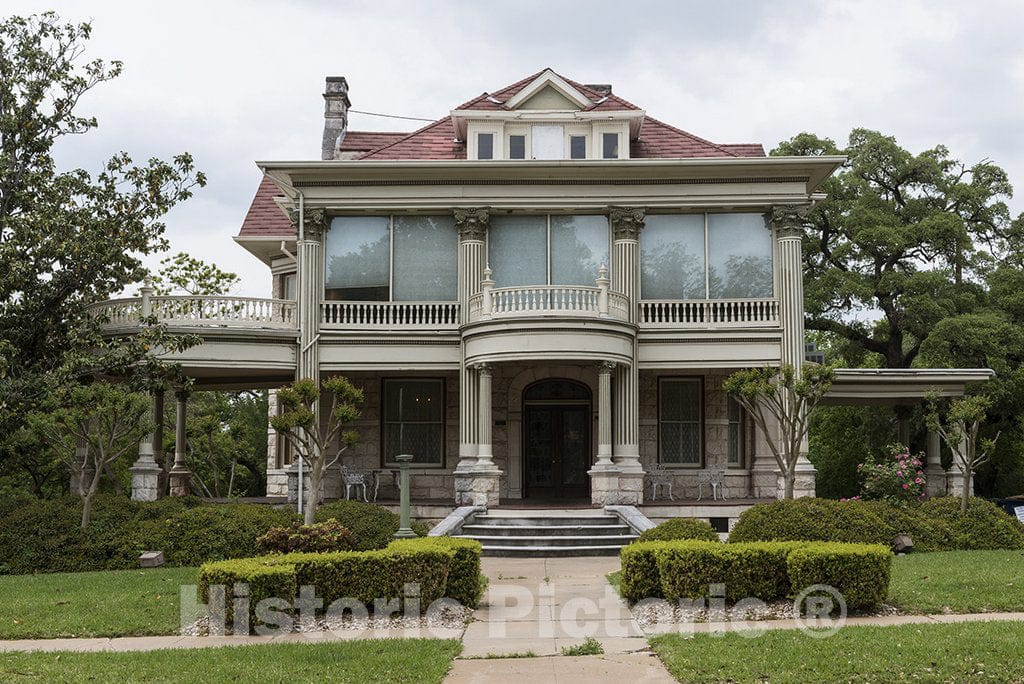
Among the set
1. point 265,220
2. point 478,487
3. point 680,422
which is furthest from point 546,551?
point 265,220

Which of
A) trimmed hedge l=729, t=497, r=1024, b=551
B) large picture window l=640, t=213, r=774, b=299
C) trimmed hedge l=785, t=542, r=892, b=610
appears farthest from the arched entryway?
trimmed hedge l=785, t=542, r=892, b=610

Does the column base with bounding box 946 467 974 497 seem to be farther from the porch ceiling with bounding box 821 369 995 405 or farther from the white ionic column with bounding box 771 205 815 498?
the white ionic column with bounding box 771 205 815 498

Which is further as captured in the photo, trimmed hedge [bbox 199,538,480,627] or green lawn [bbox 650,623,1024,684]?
trimmed hedge [bbox 199,538,480,627]

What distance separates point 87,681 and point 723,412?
56.3 ft

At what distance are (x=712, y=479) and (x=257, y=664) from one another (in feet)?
50.1

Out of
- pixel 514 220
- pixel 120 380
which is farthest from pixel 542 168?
pixel 120 380

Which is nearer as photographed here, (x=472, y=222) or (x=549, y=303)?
(x=549, y=303)

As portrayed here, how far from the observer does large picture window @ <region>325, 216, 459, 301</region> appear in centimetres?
2320

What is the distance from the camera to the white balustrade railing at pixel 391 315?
2277 cm

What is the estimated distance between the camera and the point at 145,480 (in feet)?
70.2

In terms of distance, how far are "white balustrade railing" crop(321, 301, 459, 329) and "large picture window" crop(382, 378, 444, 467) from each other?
6.01ft

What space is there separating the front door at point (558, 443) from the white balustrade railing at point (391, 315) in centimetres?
295

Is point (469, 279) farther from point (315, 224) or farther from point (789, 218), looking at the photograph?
point (789, 218)

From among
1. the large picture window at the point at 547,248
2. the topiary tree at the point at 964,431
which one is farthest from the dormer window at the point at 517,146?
the topiary tree at the point at 964,431
